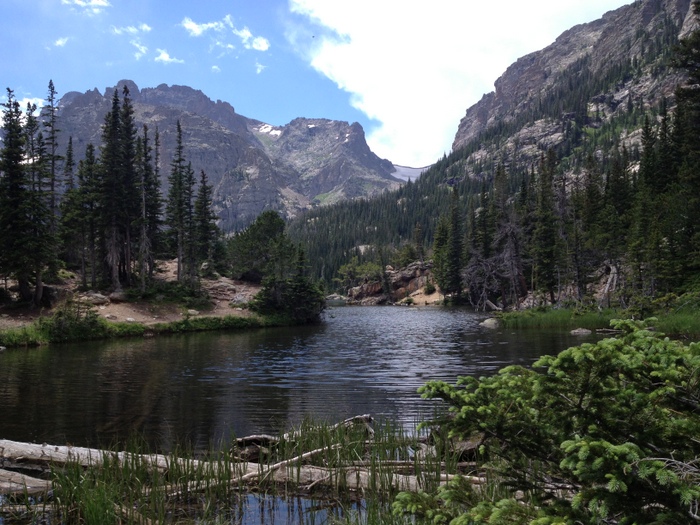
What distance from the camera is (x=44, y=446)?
8.65 meters

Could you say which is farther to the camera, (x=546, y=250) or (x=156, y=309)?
(x=546, y=250)

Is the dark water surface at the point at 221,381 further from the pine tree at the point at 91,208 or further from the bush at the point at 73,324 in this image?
the pine tree at the point at 91,208

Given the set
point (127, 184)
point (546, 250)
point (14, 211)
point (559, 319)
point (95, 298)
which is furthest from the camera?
point (546, 250)

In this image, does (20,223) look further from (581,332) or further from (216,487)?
(581,332)

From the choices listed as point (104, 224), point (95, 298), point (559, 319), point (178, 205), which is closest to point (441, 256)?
point (559, 319)

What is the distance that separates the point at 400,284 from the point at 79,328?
90.0 m

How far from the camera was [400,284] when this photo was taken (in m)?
117

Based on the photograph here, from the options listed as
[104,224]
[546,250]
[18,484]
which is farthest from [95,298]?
[546,250]

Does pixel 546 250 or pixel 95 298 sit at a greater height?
pixel 546 250

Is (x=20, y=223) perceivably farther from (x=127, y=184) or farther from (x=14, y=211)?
(x=127, y=184)

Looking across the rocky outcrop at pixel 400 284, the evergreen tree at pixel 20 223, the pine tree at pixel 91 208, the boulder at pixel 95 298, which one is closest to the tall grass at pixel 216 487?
the evergreen tree at pixel 20 223

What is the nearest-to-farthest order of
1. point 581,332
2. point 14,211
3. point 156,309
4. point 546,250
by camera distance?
1. point 581,332
2. point 14,211
3. point 156,309
4. point 546,250

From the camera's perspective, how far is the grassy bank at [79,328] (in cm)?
3041

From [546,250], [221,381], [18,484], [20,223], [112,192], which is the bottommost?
[221,381]
